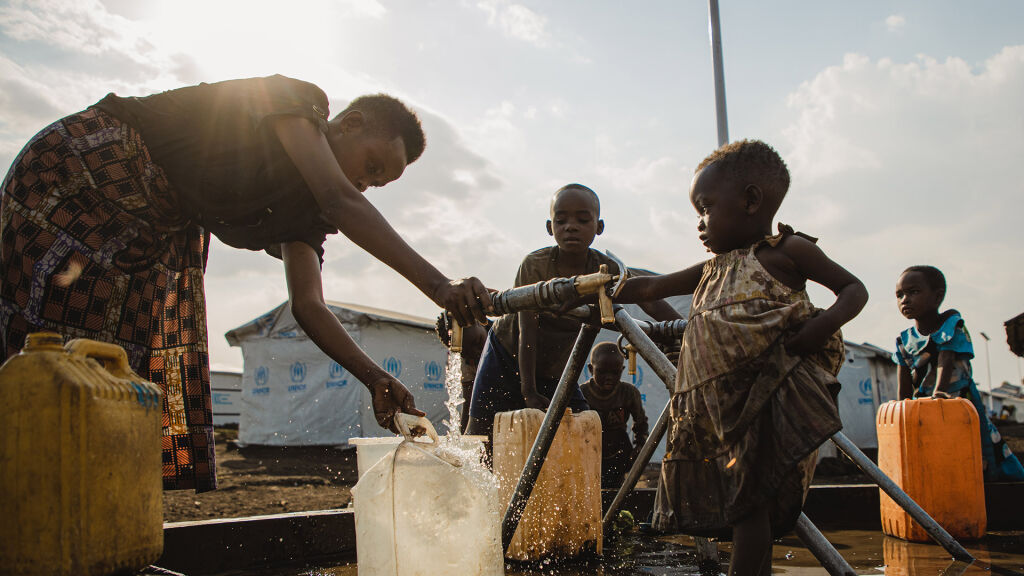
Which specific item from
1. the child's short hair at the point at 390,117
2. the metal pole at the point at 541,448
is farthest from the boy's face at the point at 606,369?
the child's short hair at the point at 390,117

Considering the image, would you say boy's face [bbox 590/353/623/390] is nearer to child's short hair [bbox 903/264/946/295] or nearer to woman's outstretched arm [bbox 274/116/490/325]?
child's short hair [bbox 903/264/946/295]

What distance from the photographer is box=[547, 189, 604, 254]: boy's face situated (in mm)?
3482

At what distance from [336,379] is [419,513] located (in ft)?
44.7

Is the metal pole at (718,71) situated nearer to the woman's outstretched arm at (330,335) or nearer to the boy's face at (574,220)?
the boy's face at (574,220)

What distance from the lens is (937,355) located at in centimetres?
439

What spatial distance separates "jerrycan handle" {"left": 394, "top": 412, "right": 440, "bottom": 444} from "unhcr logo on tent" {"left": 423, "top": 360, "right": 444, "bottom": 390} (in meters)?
13.1

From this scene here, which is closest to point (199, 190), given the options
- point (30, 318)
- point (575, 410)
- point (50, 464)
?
point (30, 318)

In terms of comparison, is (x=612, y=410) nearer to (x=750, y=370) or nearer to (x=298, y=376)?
(x=750, y=370)

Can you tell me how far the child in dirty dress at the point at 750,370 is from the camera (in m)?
1.66

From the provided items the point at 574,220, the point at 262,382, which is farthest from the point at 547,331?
the point at 262,382

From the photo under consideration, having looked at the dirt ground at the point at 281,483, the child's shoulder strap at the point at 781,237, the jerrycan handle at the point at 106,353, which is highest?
the child's shoulder strap at the point at 781,237

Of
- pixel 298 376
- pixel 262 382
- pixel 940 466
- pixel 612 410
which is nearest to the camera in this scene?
pixel 940 466

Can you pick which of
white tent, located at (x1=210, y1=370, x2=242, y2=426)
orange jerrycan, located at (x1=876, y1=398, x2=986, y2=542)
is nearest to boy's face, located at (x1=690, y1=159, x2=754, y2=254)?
orange jerrycan, located at (x1=876, y1=398, x2=986, y2=542)

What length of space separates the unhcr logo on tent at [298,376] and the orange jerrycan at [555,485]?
44.1 feet
